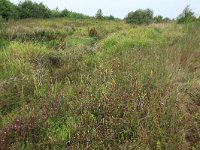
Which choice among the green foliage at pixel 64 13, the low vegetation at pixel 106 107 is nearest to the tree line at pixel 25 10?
the green foliage at pixel 64 13

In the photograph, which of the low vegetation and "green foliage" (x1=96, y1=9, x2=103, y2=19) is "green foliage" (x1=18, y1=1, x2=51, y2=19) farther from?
the low vegetation

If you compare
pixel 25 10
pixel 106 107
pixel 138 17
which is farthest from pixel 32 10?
pixel 106 107

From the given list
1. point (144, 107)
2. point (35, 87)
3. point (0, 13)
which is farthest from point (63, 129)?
point (0, 13)

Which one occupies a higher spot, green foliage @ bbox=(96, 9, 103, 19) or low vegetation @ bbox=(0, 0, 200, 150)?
green foliage @ bbox=(96, 9, 103, 19)

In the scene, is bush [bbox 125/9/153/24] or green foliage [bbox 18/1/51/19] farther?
bush [bbox 125/9/153/24]

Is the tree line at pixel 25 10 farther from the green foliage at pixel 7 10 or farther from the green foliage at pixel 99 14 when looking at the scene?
the green foliage at pixel 99 14

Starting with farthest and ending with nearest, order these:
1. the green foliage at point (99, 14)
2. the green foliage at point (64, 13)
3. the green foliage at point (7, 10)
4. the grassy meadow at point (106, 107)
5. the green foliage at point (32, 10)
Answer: the green foliage at point (99, 14)
the green foliage at point (64, 13)
the green foliage at point (32, 10)
the green foliage at point (7, 10)
the grassy meadow at point (106, 107)

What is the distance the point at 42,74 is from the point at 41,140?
Result: 6.86 ft

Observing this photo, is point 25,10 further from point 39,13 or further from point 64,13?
point 64,13

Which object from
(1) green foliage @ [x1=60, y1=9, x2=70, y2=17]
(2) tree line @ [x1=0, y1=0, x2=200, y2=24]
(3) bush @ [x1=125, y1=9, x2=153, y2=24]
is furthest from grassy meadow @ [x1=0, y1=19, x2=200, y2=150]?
(1) green foliage @ [x1=60, y1=9, x2=70, y2=17]

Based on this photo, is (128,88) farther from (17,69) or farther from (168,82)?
(17,69)

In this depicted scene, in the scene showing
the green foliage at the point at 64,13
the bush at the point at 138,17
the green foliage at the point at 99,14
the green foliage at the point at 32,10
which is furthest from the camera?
the green foliage at the point at 99,14

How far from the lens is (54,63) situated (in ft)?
26.4

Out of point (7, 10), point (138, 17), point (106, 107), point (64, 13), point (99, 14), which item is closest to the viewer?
point (106, 107)
